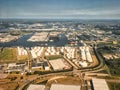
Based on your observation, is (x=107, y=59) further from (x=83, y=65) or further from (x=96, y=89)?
(x=96, y=89)

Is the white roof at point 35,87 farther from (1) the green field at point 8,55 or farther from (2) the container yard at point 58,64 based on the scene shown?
(1) the green field at point 8,55

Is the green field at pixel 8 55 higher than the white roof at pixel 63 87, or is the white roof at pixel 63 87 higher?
the green field at pixel 8 55

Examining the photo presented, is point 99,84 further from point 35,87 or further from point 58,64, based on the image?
point 58,64

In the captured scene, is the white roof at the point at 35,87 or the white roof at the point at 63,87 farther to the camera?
the white roof at the point at 35,87

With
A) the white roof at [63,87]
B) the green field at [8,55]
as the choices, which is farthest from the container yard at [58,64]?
the green field at [8,55]

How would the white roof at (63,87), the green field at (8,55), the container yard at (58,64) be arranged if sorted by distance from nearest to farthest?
the white roof at (63,87) → the container yard at (58,64) → the green field at (8,55)

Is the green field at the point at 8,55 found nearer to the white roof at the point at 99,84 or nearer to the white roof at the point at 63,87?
the white roof at the point at 63,87

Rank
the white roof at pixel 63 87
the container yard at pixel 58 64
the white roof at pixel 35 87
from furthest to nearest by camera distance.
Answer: the container yard at pixel 58 64 < the white roof at pixel 35 87 < the white roof at pixel 63 87

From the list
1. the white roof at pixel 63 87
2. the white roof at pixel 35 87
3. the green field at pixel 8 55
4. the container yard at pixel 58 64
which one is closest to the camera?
the white roof at pixel 63 87

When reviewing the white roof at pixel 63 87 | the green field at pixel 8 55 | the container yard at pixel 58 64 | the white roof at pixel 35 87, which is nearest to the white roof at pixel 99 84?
the white roof at pixel 63 87
